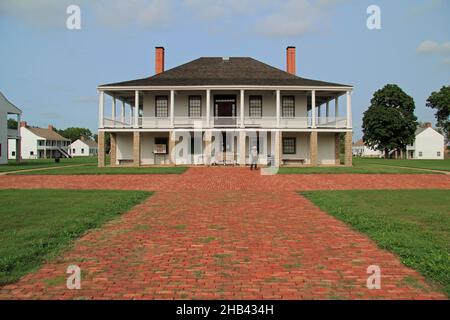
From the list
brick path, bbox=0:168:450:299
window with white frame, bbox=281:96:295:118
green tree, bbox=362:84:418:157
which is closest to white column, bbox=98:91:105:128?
window with white frame, bbox=281:96:295:118

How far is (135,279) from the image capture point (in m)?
4.79

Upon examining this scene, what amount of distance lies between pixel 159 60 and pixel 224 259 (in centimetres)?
3223

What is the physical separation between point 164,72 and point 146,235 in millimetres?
28112

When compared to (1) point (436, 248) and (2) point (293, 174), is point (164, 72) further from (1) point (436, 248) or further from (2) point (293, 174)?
(1) point (436, 248)

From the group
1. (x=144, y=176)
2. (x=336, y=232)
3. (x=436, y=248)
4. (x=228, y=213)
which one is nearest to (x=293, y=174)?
(x=144, y=176)

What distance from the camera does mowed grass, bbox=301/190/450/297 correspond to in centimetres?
544

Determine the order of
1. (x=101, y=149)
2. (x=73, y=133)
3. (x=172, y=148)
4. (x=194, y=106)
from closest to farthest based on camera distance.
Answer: (x=101, y=149) < (x=172, y=148) < (x=194, y=106) < (x=73, y=133)

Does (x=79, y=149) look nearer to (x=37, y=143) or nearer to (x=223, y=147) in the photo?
(x=37, y=143)

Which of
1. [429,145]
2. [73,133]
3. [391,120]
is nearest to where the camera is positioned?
[391,120]

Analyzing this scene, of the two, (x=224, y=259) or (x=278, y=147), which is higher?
(x=278, y=147)

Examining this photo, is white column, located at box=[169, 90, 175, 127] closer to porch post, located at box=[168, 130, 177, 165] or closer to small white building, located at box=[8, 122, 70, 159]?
porch post, located at box=[168, 130, 177, 165]

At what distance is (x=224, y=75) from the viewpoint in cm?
3281

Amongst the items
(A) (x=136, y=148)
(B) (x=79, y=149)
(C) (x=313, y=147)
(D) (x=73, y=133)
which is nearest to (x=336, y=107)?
(C) (x=313, y=147)

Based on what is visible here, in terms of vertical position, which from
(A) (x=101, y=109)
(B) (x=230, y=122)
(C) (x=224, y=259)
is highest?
(A) (x=101, y=109)
